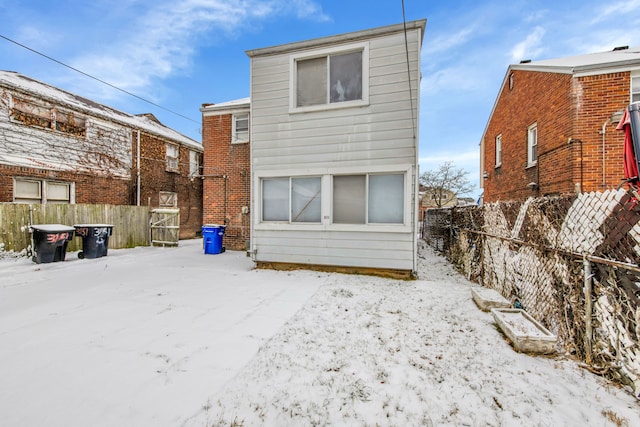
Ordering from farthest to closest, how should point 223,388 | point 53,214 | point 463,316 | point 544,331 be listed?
point 53,214
point 463,316
point 544,331
point 223,388

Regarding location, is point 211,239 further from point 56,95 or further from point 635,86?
point 635,86

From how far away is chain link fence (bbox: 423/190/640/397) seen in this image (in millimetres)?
2232

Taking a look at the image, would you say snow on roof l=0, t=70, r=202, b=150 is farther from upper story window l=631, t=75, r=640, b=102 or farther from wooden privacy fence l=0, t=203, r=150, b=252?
upper story window l=631, t=75, r=640, b=102

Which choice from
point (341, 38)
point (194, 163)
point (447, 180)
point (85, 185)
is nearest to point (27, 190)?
point (85, 185)

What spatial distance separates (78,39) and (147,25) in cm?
235

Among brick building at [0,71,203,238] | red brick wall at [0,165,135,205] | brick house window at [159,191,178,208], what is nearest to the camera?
red brick wall at [0,165,135,205]

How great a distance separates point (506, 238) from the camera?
439 centimetres

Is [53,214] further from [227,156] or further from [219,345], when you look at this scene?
[219,345]

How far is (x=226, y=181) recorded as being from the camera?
412 inches

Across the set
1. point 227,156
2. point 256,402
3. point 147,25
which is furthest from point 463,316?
point 147,25

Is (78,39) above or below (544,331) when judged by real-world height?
above

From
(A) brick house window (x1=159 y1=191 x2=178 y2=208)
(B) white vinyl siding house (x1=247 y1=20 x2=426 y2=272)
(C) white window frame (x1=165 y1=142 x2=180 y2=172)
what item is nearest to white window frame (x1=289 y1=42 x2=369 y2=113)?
(B) white vinyl siding house (x1=247 y1=20 x2=426 y2=272)

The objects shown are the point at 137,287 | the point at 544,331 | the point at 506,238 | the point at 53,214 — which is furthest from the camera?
the point at 53,214

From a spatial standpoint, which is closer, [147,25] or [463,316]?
[463,316]
